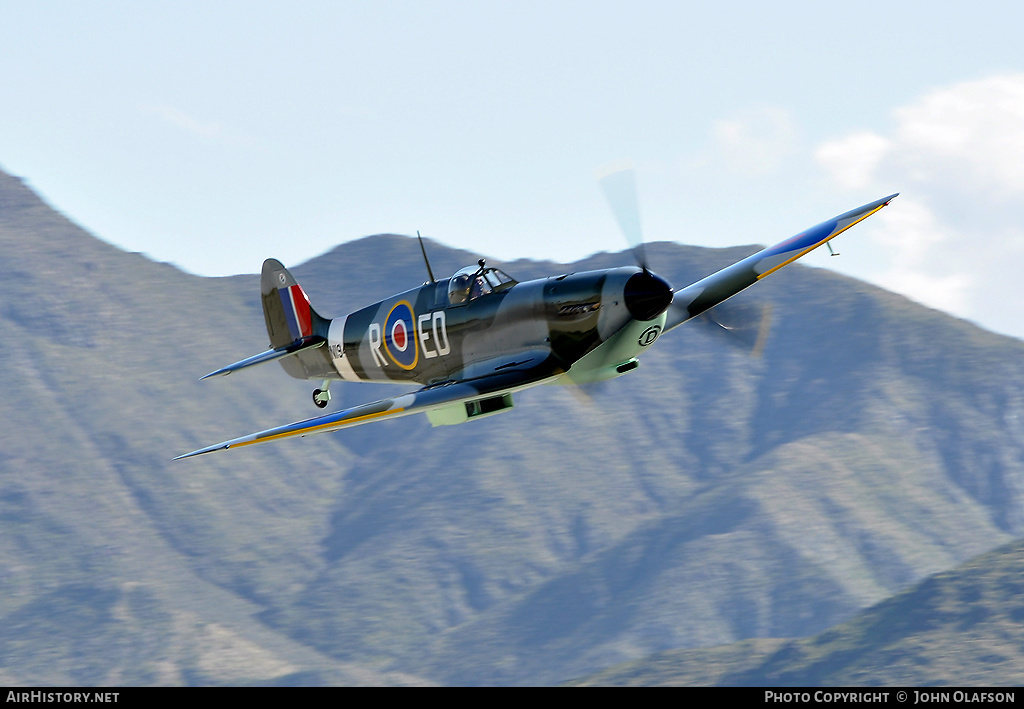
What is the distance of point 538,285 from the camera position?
22875 millimetres

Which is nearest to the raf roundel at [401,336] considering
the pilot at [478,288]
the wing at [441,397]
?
the pilot at [478,288]

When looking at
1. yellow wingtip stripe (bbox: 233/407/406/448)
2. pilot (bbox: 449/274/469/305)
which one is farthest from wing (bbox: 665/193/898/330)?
yellow wingtip stripe (bbox: 233/407/406/448)

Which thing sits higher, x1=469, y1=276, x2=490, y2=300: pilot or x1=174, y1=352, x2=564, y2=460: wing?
x1=469, y1=276, x2=490, y2=300: pilot

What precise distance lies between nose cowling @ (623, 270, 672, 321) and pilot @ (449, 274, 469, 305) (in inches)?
154

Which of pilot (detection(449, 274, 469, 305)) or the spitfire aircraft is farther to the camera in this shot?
pilot (detection(449, 274, 469, 305))

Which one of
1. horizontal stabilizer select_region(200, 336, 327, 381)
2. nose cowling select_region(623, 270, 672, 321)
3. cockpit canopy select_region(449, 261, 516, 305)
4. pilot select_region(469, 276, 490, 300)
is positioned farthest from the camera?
horizontal stabilizer select_region(200, 336, 327, 381)

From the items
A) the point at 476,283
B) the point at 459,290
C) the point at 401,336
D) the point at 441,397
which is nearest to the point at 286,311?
the point at 401,336

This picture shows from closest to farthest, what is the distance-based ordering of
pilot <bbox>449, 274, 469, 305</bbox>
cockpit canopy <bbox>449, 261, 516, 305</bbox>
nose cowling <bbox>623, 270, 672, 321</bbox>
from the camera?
nose cowling <bbox>623, 270, 672, 321</bbox> < cockpit canopy <bbox>449, 261, 516, 305</bbox> < pilot <bbox>449, 274, 469, 305</bbox>

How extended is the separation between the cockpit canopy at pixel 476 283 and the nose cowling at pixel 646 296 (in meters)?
2.98

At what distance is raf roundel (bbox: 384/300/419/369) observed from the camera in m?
25.4

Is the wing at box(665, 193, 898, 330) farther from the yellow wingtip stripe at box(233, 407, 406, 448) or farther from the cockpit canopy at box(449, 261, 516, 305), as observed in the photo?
the yellow wingtip stripe at box(233, 407, 406, 448)

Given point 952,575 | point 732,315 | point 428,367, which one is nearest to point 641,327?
point 732,315
